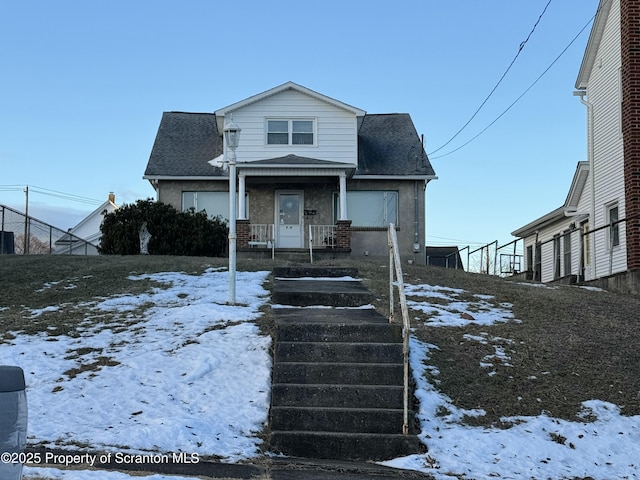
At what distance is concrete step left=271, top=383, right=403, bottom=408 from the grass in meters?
0.85

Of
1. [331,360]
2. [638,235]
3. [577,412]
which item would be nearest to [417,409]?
[331,360]

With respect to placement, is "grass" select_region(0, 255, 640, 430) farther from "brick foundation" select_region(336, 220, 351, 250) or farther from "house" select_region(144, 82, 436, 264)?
"house" select_region(144, 82, 436, 264)

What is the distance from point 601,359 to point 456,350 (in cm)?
184

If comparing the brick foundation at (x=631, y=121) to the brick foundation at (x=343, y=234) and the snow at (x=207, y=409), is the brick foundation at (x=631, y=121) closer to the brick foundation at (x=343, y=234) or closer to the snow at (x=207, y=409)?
the snow at (x=207, y=409)

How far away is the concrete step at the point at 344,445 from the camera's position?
25.2ft

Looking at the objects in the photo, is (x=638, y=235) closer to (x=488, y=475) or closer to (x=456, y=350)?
(x=456, y=350)

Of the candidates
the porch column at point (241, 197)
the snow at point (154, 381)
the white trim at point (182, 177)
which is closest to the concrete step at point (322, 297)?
the snow at point (154, 381)

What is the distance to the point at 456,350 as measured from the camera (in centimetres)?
1015

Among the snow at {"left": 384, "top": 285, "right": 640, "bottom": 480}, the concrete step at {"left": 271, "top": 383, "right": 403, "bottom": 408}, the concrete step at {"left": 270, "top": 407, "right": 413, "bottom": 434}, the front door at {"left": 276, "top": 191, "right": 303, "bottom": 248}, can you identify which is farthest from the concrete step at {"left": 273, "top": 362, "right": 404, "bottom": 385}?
the front door at {"left": 276, "top": 191, "right": 303, "bottom": 248}

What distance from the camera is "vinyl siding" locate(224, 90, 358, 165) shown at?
25953 mm

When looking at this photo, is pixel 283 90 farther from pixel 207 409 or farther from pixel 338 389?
pixel 207 409

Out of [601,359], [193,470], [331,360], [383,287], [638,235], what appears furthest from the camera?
[638,235]

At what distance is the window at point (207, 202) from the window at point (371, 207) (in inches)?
150

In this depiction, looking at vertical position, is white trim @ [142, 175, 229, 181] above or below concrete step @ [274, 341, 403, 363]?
above
